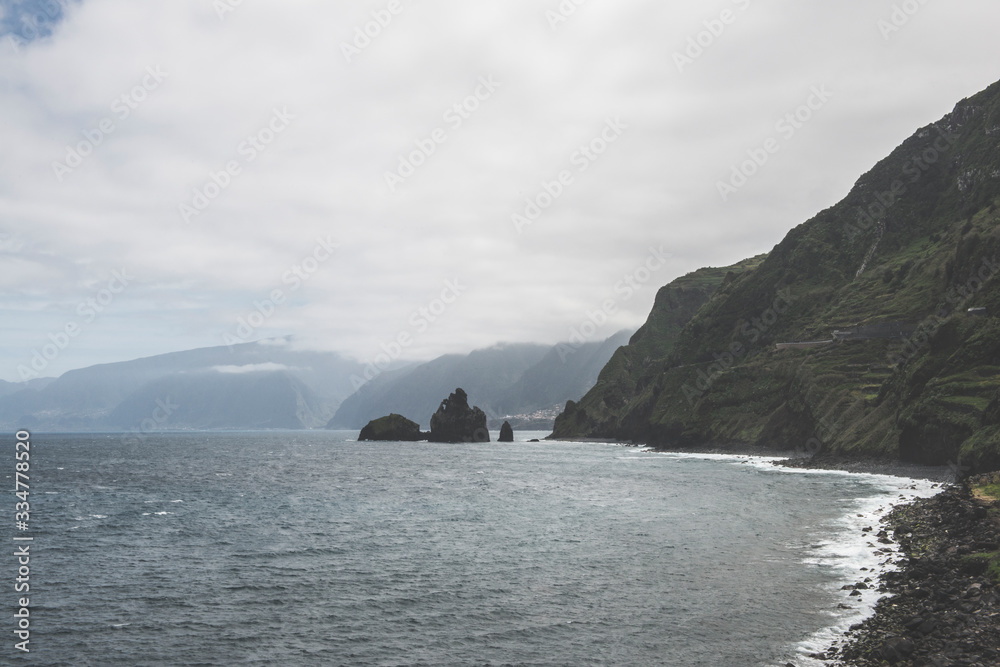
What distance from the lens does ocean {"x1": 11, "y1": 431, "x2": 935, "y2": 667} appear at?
1126 inches

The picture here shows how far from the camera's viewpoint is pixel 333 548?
50.6 meters

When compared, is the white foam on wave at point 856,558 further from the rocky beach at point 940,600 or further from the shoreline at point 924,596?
the rocky beach at point 940,600

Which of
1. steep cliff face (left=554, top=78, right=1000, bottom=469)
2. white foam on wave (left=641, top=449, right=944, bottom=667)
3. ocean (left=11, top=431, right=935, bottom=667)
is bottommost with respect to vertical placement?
ocean (left=11, top=431, right=935, bottom=667)

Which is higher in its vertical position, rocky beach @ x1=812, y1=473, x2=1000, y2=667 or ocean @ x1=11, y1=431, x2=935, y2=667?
rocky beach @ x1=812, y1=473, x2=1000, y2=667

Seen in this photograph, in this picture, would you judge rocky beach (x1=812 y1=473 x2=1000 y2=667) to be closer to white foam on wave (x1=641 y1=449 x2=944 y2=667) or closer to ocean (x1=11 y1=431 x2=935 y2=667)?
white foam on wave (x1=641 y1=449 x2=944 y2=667)

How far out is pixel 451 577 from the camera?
41.4m

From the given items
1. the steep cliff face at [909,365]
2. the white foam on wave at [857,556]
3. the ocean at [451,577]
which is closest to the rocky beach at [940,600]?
the white foam on wave at [857,556]

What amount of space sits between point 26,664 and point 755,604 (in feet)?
112

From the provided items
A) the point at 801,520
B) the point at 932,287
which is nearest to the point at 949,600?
the point at 801,520

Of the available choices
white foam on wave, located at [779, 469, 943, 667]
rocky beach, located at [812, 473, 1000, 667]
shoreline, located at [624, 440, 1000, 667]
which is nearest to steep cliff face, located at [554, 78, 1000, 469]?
white foam on wave, located at [779, 469, 943, 667]

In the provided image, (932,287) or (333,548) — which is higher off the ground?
(932,287)

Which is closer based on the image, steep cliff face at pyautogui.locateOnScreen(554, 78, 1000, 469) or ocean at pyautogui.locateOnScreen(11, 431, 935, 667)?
ocean at pyautogui.locateOnScreen(11, 431, 935, 667)

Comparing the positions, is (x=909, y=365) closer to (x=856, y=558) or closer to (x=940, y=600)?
(x=856, y=558)

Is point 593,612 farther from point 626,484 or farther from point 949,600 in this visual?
point 626,484
